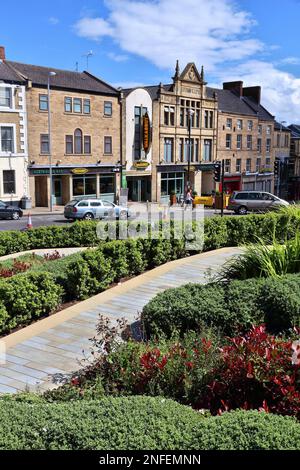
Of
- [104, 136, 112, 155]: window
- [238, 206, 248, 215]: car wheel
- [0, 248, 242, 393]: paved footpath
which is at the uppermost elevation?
[104, 136, 112, 155]: window

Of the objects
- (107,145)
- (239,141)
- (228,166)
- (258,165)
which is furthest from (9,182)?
(258,165)

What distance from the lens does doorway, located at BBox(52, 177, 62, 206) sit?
3816 centimetres

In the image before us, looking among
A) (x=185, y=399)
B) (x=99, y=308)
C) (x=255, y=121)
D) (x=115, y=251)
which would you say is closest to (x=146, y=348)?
(x=185, y=399)

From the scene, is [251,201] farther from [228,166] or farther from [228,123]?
[228,123]

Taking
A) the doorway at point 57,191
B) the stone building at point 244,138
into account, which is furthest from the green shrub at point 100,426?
the stone building at point 244,138

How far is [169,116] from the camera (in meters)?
45.8

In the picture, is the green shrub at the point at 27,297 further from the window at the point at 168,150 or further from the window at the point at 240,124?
the window at the point at 240,124

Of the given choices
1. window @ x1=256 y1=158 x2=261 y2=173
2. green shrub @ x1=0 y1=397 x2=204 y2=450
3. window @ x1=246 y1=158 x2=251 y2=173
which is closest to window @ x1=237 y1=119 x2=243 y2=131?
window @ x1=246 y1=158 x2=251 y2=173

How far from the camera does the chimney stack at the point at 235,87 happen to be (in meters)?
59.7

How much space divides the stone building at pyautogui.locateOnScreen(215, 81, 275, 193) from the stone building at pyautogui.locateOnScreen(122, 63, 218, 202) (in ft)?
9.31

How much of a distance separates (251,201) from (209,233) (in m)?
22.7

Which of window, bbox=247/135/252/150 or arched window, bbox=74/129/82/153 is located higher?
window, bbox=247/135/252/150

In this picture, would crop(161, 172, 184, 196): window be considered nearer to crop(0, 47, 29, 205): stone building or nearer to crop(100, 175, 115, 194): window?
crop(100, 175, 115, 194): window
